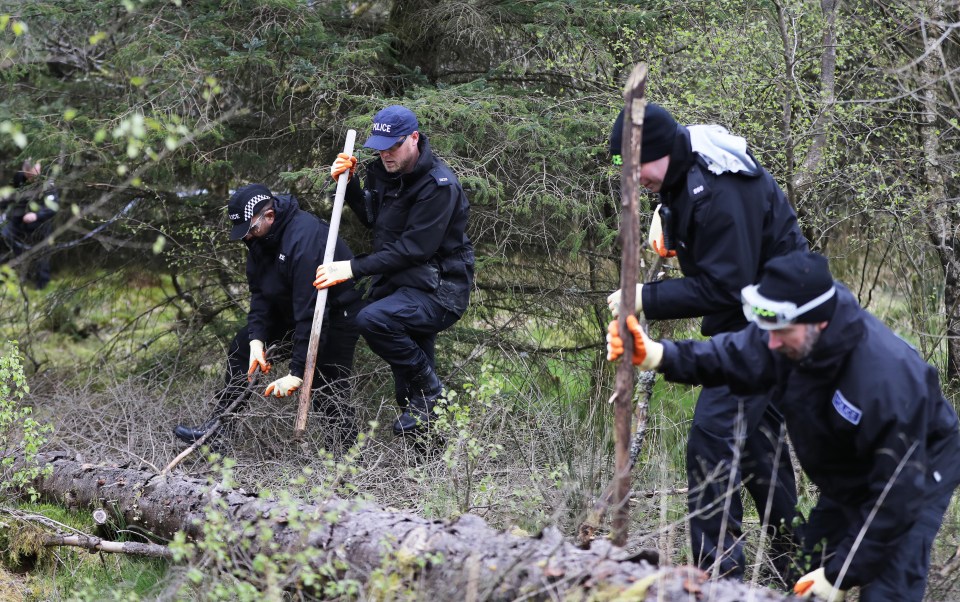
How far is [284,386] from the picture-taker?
5.59m

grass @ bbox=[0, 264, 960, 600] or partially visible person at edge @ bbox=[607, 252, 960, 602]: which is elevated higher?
partially visible person at edge @ bbox=[607, 252, 960, 602]

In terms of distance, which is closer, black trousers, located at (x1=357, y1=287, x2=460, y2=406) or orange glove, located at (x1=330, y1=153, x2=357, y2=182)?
black trousers, located at (x1=357, y1=287, x2=460, y2=406)

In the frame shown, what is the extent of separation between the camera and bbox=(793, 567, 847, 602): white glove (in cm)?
310

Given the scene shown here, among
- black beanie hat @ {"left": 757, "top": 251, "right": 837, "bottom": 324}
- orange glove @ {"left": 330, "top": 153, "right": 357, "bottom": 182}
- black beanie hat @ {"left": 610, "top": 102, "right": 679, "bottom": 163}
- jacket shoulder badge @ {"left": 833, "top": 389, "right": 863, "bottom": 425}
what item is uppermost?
black beanie hat @ {"left": 610, "top": 102, "right": 679, "bottom": 163}

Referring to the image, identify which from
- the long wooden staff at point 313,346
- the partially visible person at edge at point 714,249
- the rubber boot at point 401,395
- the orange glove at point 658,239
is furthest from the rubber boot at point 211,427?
the partially visible person at edge at point 714,249

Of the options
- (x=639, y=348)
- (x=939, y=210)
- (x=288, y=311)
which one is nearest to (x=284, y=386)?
(x=288, y=311)

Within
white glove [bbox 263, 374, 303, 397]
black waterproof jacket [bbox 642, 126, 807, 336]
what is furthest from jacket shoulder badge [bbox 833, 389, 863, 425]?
white glove [bbox 263, 374, 303, 397]

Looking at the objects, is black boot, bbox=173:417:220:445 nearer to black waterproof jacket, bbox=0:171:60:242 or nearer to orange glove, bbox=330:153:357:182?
orange glove, bbox=330:153:357:182

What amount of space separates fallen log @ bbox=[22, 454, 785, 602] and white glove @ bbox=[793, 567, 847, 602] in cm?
28

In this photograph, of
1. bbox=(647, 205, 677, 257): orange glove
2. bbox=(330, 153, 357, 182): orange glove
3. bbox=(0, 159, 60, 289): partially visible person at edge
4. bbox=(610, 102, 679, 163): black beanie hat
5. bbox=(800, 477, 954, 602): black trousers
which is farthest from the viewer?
bbox=(0, 159, 60, 289): partially visible person at edge

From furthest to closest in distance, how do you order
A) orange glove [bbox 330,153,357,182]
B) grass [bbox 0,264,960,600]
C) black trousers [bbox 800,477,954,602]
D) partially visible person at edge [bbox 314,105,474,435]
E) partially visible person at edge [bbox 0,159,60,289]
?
partially visible person at edge [bbox 0,159,60,289]
orange glove [bbox 330,153,357,182]
partially visible person at edge [bbox 314,105,474,435]
grass [bbox 0,264,960,600]
black trousers [bbox 800,477,954,602]

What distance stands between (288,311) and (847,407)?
13.0ft

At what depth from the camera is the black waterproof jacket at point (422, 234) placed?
539 cm

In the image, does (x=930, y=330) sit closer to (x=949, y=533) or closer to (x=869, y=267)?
(x=869, y=267)
